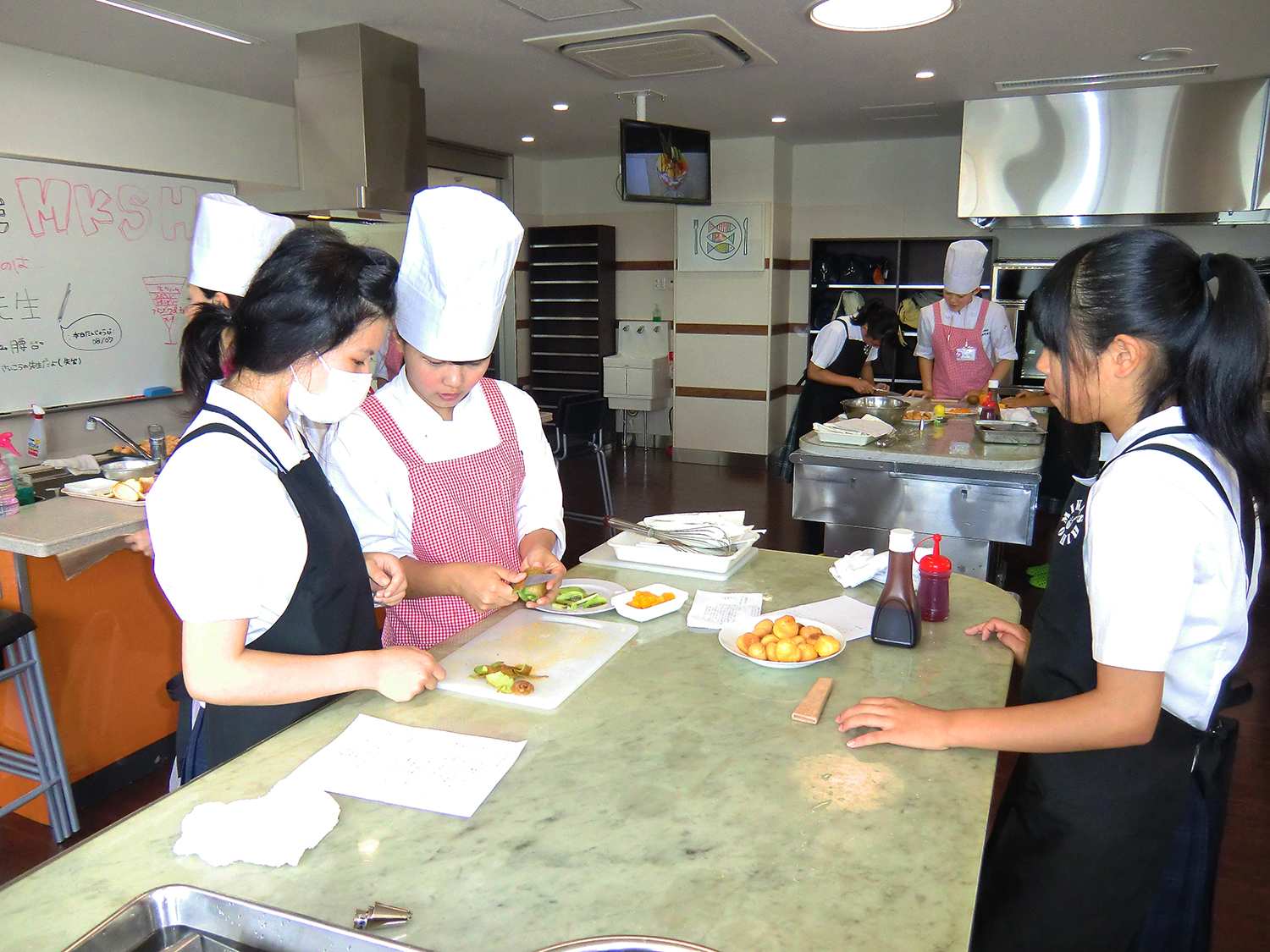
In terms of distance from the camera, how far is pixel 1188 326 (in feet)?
3.60

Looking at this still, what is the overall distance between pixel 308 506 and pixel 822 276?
21.4 feet

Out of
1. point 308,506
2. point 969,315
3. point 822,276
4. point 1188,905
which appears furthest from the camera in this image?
point 822,276

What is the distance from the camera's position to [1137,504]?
104cm

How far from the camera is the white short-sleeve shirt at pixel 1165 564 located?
1026 mm

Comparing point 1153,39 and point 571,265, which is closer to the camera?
point 1153,39

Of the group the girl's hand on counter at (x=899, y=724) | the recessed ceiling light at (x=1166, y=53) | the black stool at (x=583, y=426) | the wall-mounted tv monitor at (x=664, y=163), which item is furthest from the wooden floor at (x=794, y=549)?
→ the recessed ceiling light at (x=1166, y=53)

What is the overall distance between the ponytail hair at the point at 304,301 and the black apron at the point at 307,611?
0.11m

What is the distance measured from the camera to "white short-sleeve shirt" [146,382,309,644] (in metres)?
1.11

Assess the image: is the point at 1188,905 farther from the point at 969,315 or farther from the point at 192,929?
the point at 969,315

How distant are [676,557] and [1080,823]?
3.00ft

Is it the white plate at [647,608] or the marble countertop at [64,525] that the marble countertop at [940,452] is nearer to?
the white plate at [647,608]

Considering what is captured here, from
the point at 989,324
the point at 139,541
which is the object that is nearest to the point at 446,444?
the point at 139,541

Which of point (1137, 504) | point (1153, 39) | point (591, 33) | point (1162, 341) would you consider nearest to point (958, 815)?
point (1137, 504)

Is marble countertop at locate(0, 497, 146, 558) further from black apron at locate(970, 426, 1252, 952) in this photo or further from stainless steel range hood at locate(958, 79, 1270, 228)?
stainless steel range hood at locate(958, 79, 1270, 228)
